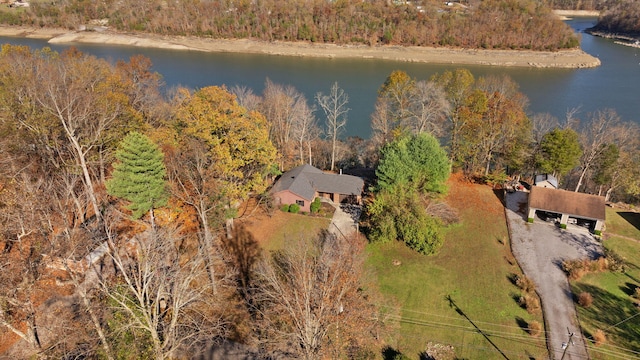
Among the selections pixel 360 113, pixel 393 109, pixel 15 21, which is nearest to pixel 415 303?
pixel 393 109

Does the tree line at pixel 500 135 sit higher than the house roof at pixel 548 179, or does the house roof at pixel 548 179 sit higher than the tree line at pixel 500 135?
the tree line at pixel 500 135

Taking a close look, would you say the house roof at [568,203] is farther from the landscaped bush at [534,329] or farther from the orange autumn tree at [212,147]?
the orange autumn tree at [212,147]

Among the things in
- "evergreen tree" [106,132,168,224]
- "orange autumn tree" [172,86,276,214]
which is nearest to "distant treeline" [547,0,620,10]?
"orange autumn tree" [172,86,276,214]

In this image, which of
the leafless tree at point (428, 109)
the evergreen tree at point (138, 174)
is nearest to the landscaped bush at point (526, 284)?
the leafless tree at point (428, 109)

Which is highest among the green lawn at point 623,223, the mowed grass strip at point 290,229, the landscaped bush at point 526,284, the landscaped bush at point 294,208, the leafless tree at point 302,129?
the leafless tree at point 302,129

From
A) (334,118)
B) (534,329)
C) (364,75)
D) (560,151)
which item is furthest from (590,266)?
(364,75)

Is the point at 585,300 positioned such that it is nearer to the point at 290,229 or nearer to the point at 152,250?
the point at 290,229
